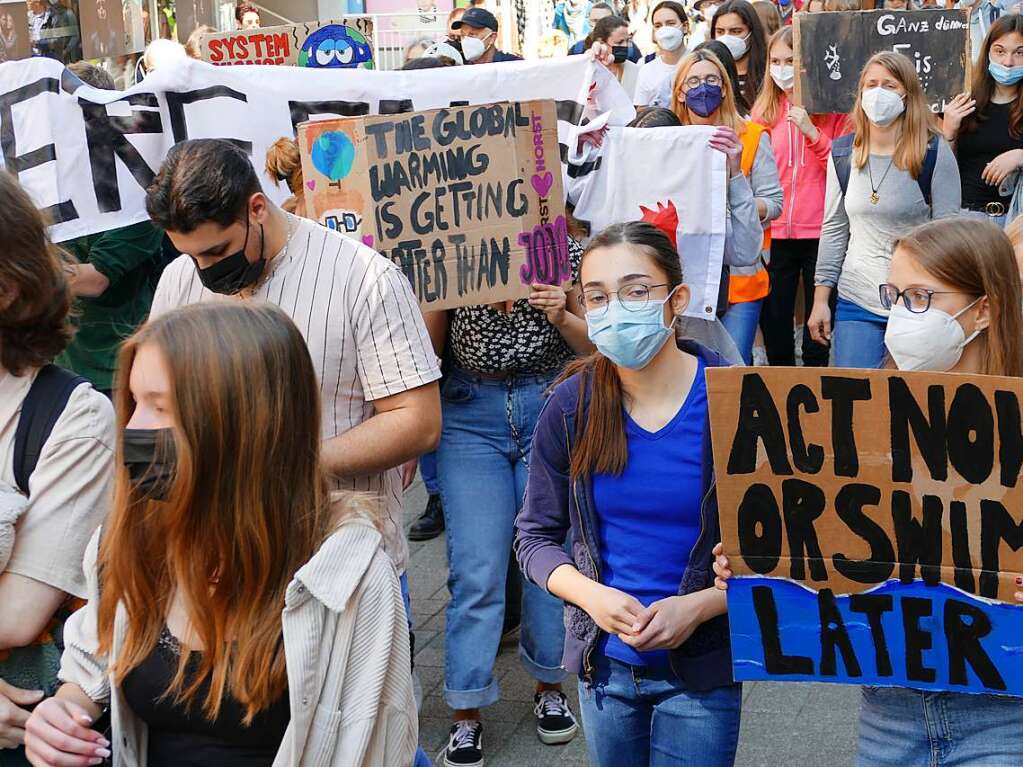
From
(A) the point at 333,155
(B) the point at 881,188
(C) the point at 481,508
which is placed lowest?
(C) the point at 481,508

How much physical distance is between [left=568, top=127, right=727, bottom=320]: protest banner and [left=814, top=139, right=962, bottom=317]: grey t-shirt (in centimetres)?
104

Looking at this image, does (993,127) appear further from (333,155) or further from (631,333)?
(631,333)

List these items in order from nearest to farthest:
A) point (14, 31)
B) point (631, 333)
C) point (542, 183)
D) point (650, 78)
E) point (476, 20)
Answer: point (631, 333) → point (542, 183) → point (14, 31) → point (476, 20) → point (650, 78)

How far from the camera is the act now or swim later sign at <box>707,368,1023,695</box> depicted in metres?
2.67

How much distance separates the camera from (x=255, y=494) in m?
2.30

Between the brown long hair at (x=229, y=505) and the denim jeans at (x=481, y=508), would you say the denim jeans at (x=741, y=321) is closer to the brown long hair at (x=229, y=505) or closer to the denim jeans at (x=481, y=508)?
the denim jeans at (x=481, y=508)

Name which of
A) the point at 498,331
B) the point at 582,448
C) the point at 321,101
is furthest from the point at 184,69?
the point at 582,448

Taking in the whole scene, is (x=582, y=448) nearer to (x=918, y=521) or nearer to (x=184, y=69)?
(x=918, y=521)

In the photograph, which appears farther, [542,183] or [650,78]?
[650,78]

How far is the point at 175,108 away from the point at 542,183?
1.49 metres

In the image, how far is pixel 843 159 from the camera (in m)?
6.55

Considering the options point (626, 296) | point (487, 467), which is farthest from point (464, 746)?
point (626, 296)

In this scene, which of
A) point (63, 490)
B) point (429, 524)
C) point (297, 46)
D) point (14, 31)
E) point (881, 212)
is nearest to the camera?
point (63, 490)

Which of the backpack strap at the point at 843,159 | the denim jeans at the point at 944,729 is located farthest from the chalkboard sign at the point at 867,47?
the denim jeans at the point at 944,729
